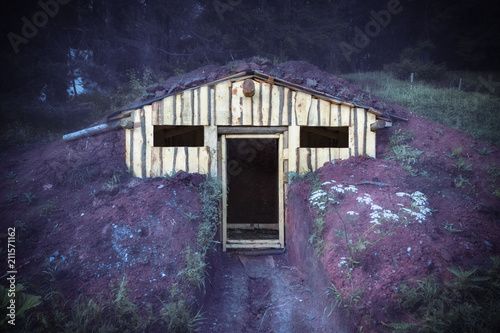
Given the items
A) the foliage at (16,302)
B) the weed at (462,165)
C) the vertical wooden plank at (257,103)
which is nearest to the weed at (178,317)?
the foliage at (16,302)

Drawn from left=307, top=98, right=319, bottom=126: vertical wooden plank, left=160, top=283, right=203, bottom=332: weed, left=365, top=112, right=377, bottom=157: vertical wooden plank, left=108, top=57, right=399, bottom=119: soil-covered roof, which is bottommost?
left=160, top=283, right=203, bottom=332: weed

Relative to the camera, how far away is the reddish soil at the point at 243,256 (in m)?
4.14

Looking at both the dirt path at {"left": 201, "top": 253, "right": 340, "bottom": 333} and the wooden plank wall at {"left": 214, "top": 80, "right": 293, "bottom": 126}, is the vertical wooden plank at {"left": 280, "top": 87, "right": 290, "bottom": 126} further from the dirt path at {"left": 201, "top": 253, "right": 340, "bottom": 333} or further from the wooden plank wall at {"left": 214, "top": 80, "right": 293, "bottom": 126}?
the dirt path at {"left": 201, "top": 253, "right": 340, "bottom": 333}

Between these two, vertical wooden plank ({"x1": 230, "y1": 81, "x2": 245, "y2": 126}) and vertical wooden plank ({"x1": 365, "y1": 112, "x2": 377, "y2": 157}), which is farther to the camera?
vertical wooden plank ({"x1": 365, "y1": 112, "x2": 377, "y2": 157})

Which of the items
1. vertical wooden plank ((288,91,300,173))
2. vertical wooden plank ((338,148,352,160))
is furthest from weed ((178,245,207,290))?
vertical wooden plank ((338,148,352,160))

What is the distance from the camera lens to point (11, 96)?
10773 millimetres

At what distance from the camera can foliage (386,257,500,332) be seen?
122 inches

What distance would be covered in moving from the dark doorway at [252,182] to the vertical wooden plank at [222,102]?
4.96 metres

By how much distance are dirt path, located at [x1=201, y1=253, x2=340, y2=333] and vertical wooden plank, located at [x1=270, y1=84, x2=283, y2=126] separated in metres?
3.12

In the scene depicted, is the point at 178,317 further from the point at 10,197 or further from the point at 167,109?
the point at 10,197

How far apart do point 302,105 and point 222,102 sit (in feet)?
5.88

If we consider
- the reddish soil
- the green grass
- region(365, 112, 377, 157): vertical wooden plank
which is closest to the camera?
the reddish soil

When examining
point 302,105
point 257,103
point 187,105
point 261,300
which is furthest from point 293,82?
point 261,300

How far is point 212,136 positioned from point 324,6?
16.7 m
